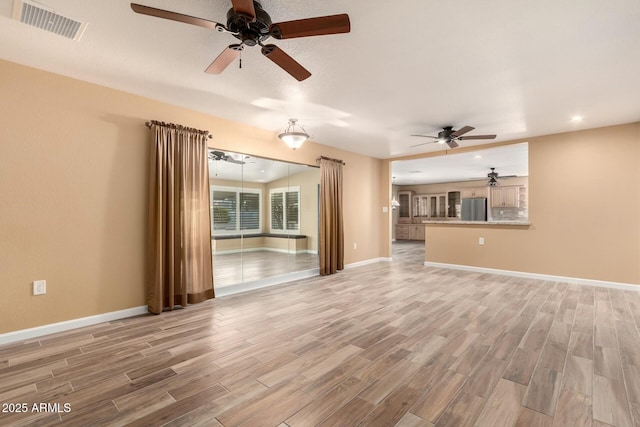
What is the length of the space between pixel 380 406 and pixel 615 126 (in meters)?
5.80

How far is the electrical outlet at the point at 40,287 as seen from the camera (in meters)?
2.85

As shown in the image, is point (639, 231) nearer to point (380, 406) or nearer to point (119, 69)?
point (380, 406)

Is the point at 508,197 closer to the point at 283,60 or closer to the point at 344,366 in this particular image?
the point at 344,366

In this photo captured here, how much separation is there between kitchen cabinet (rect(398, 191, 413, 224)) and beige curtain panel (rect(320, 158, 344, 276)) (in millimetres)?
7956

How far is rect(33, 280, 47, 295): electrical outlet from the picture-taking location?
9.36ft

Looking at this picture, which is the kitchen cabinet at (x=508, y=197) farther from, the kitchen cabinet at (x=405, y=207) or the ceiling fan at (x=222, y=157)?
the ceiling fan at (x=222, y=157)

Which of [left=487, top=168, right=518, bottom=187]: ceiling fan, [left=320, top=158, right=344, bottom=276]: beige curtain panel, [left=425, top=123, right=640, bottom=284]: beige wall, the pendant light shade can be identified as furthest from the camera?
[left=487, top=168, right=518, bottom=187]: ceiling fan

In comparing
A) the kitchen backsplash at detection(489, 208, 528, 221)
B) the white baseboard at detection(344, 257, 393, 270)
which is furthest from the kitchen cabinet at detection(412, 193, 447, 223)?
the white baseboard at detection(344, 257, 393, 270)

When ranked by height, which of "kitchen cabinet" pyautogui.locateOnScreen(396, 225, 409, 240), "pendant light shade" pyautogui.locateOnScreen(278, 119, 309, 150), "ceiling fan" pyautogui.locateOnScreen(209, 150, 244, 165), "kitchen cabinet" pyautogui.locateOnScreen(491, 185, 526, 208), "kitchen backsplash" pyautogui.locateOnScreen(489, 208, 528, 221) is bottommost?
"kitchen cabinet" pyautogui.locateOnScreen(396, 225, 409, 240)

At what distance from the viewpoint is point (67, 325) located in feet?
9.85

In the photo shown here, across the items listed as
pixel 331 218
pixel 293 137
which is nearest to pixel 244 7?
pixel 293 137

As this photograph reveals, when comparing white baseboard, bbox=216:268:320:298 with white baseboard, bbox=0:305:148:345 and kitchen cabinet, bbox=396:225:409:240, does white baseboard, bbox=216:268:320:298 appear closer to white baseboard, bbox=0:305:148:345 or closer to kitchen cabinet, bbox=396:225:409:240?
white baseboard, bbox=0:305:148:345

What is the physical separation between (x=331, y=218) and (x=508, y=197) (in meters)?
8.35

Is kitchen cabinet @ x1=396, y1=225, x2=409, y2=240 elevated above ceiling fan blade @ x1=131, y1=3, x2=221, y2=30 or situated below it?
below
